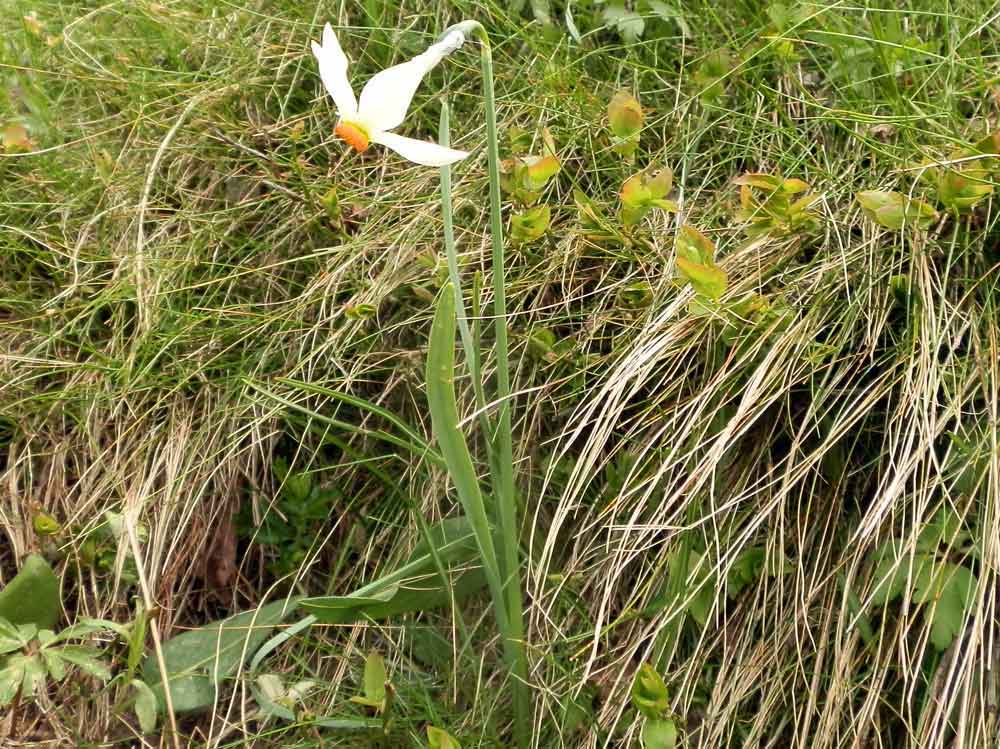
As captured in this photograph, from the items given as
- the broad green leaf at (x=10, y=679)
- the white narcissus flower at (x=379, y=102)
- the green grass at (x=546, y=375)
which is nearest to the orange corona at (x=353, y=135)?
the white narcissus flower at (x=379, y=102)

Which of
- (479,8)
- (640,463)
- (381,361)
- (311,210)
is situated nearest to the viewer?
(640,463)

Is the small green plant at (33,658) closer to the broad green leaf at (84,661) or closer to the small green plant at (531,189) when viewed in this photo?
the broad green leaf at (84,661)

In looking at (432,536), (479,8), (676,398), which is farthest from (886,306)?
(479,8)

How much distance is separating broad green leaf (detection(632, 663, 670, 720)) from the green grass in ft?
0.18

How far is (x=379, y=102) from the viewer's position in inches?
32.6

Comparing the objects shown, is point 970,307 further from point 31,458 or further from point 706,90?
point 31,458

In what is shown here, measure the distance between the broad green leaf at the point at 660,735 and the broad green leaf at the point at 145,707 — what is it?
19.0 inches

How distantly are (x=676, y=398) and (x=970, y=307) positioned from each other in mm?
328

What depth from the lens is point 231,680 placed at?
3.93ft

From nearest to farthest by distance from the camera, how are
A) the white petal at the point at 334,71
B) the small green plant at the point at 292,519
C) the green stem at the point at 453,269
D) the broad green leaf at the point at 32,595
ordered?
the white petal at the point at 334,71 → the green stem at the point at 453,269 → the broad green leaf at the point at 32,595 → the small green plant at the point at 292,519

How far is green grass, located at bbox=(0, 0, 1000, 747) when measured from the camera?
3.49 feet

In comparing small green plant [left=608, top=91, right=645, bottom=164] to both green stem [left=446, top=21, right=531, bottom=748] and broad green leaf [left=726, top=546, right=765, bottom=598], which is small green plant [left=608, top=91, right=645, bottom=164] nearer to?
green stem [left=446, top=21, right=531, bottom=748]

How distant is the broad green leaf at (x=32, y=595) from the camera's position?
1159mm

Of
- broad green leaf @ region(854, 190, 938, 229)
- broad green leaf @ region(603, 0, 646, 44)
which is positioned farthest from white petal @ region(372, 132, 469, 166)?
broad green leaf @ region(603, 0, 646, 44)
